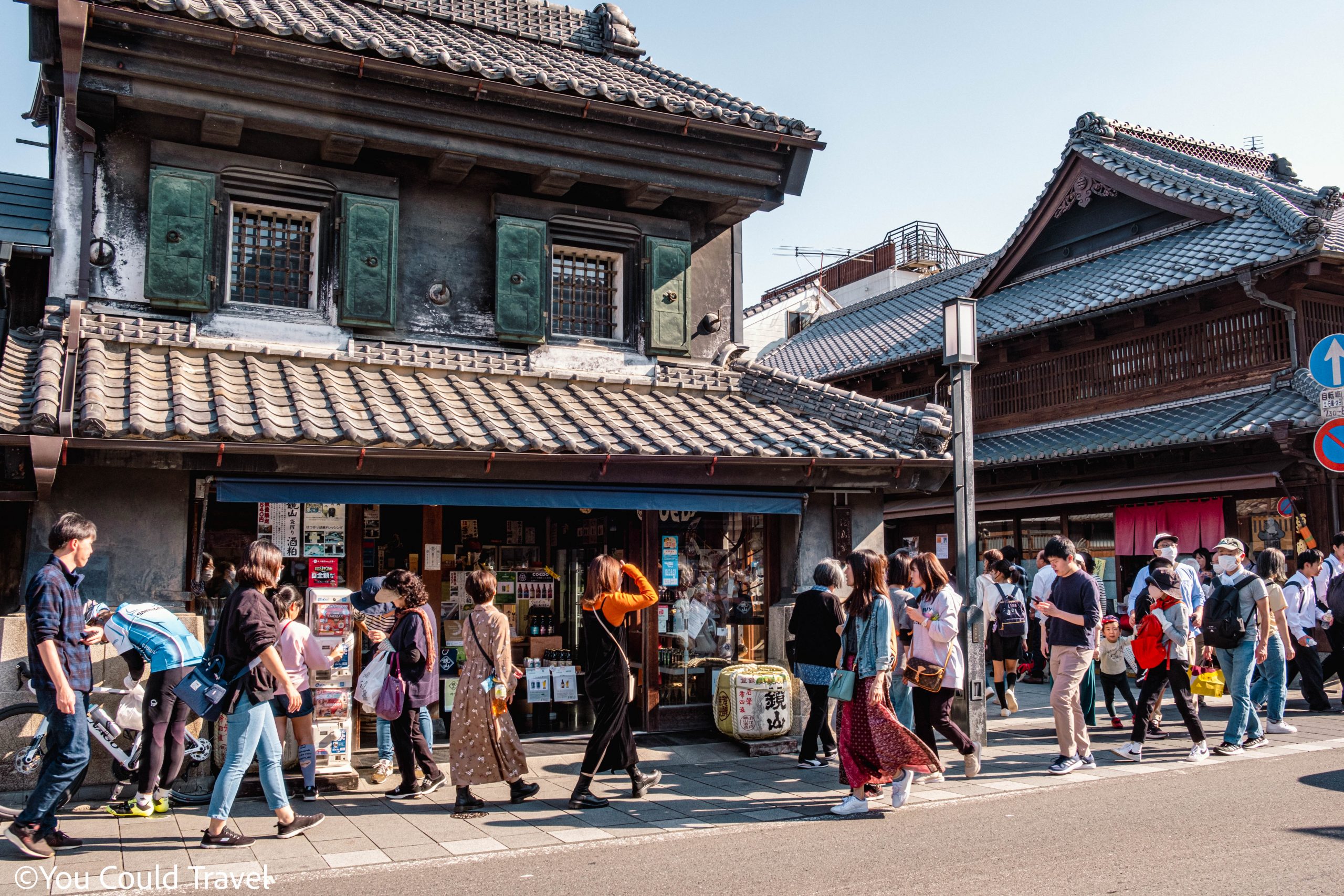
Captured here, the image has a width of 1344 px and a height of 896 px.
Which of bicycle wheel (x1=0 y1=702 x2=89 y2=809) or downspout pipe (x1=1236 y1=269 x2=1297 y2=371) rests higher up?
downspout pipe (x1=1236 y1=269 x2=1297 y2=371)

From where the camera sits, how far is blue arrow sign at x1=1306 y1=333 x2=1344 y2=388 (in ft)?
33.1

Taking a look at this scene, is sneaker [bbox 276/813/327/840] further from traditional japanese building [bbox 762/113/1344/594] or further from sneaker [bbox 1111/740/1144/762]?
Result: traditional japanese building [bbox 762/113/1344/594]

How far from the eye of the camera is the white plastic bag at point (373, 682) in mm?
8008

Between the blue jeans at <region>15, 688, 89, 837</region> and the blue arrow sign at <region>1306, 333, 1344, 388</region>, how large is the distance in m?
11.5

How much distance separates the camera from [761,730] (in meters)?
10.1

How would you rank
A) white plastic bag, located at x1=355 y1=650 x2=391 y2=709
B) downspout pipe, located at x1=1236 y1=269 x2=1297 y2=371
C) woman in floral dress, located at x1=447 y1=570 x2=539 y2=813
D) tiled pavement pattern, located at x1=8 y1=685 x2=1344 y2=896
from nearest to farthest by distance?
1. tiled pavement pattern, located at x1=8 y1=685 x2=1344 y2=896
2. woman in floral dress, located at x1=447 y1=570 x2=539 y2=813
3. white plastic bag, located at x1=355 y1=650 x2=391 y2=709
4. downspout pipe, located at x1=1236 y1=269 x2=1297 y2=371

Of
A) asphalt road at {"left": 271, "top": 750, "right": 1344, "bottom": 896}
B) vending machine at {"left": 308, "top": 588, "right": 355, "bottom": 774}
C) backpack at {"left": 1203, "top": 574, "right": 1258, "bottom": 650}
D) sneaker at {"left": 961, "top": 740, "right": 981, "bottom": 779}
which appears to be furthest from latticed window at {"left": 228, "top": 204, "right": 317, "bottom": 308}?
backpack at {"left": 1203, "top": 574, "right": 1258, "bottom": 650}

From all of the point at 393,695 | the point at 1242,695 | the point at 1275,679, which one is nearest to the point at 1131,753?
the point at 1242,695

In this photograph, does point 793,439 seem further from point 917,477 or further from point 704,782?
point 704,782

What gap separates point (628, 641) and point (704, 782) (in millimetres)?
2243

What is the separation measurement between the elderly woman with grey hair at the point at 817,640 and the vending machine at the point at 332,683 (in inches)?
164

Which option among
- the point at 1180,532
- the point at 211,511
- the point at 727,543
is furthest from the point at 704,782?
the point at 1180,532
